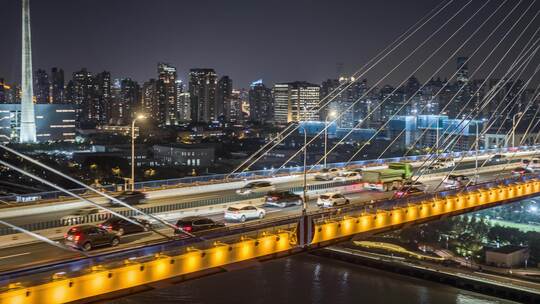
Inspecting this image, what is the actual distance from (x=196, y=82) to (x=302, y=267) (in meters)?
65.2

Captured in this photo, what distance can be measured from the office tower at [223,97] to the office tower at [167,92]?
556cm

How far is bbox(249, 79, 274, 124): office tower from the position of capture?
81938 mm

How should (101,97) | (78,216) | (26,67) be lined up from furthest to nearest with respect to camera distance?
(101,97), (26,67), (78,216)

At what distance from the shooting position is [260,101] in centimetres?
8325

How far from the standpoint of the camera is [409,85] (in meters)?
70.3

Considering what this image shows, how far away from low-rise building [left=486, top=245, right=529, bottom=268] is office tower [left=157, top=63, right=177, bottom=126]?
61.6 m

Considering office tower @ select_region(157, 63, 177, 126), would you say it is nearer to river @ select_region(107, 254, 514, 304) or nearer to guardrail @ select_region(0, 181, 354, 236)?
river @ select_region(107, 254, 514, 304)

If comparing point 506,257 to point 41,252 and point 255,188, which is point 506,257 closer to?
→ point 255,188

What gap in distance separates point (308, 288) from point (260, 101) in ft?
228

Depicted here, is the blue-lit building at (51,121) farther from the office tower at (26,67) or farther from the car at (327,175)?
the car at (327,175)

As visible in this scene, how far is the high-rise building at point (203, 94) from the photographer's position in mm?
80438

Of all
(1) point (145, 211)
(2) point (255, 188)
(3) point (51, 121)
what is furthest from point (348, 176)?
(3) point (51, 121)

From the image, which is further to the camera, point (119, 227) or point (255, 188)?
point (255, 188)

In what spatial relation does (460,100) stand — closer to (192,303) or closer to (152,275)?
(192,303)
